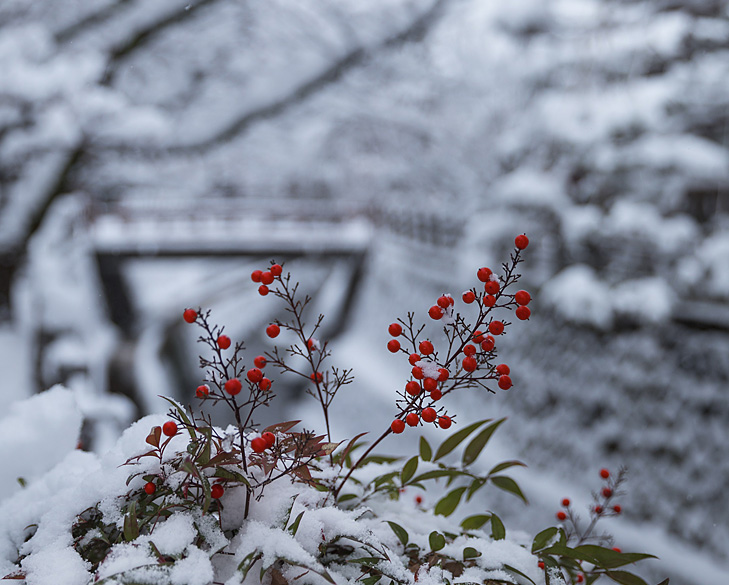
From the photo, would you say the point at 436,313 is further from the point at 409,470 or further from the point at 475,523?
the point at 475,523

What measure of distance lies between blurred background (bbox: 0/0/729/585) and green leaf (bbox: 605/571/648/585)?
1907 mm

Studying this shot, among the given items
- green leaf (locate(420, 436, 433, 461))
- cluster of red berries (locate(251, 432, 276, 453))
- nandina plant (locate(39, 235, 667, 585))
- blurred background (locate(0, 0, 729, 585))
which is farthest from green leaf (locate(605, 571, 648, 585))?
blurred background (locate(0, 0, 729, 585))

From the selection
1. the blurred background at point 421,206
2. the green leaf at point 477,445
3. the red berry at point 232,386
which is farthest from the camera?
the blurred background at point 421,206

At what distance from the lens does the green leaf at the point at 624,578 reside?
490mm

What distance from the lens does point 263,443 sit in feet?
1.38

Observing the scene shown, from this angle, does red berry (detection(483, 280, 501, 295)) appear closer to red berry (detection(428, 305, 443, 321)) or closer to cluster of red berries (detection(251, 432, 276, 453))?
red berry (detection(428, 305, 443, 321))

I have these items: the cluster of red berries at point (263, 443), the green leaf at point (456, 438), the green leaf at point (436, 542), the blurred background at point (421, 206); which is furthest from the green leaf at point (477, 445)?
the blurred background at point (421, 206)

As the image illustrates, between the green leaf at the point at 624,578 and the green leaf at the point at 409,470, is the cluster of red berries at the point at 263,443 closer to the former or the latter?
the green leaf at the point at 409,470

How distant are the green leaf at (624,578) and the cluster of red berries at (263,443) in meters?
0.34

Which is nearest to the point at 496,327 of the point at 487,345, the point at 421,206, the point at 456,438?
the point at 487,345

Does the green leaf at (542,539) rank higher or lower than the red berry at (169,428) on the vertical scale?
higher

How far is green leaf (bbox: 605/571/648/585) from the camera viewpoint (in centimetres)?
49

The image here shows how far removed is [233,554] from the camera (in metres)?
0.42

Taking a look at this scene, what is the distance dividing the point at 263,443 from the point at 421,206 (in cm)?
674
